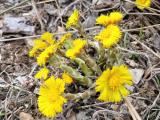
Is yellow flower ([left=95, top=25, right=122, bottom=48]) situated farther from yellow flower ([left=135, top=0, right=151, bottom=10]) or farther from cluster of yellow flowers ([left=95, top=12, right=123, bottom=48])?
yellow flower ([left=135, top=0, right=151, bottom=10])

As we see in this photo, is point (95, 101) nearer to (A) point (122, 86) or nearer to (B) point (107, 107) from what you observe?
(B) point (107, 107)

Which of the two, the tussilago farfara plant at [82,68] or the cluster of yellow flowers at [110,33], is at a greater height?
the cluster of yellow flowers at [110,33]

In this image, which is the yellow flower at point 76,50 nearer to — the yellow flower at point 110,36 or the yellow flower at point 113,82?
the yellow flower at point 110,36

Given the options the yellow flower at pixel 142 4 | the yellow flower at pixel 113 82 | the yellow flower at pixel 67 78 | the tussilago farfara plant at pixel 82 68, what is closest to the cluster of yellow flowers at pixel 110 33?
the tussilago farfara plant at pixel 82 68

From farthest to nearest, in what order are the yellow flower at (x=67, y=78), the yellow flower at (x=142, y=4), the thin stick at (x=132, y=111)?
the yellow flower at (x=142, y=4) → the yellow flower at (x=67, y=78) → the thin stick at (x=132, y=111)

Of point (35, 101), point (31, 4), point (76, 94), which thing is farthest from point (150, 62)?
point (31, 4)

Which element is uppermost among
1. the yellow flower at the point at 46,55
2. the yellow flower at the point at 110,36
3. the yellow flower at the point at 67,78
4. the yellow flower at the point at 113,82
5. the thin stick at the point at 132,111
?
the yellow flower at the point at 110,36

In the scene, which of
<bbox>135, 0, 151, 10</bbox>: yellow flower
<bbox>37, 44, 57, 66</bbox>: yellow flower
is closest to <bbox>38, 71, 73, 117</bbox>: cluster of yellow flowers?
<bbox>37, 44, 57, 66</bbox>: yellow flower

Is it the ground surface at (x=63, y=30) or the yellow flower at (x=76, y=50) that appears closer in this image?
the yellow flower at (x=76, y=50)

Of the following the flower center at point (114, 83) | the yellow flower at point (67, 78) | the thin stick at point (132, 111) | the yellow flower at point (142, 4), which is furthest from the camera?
the yellow flower at point (142, 4)
